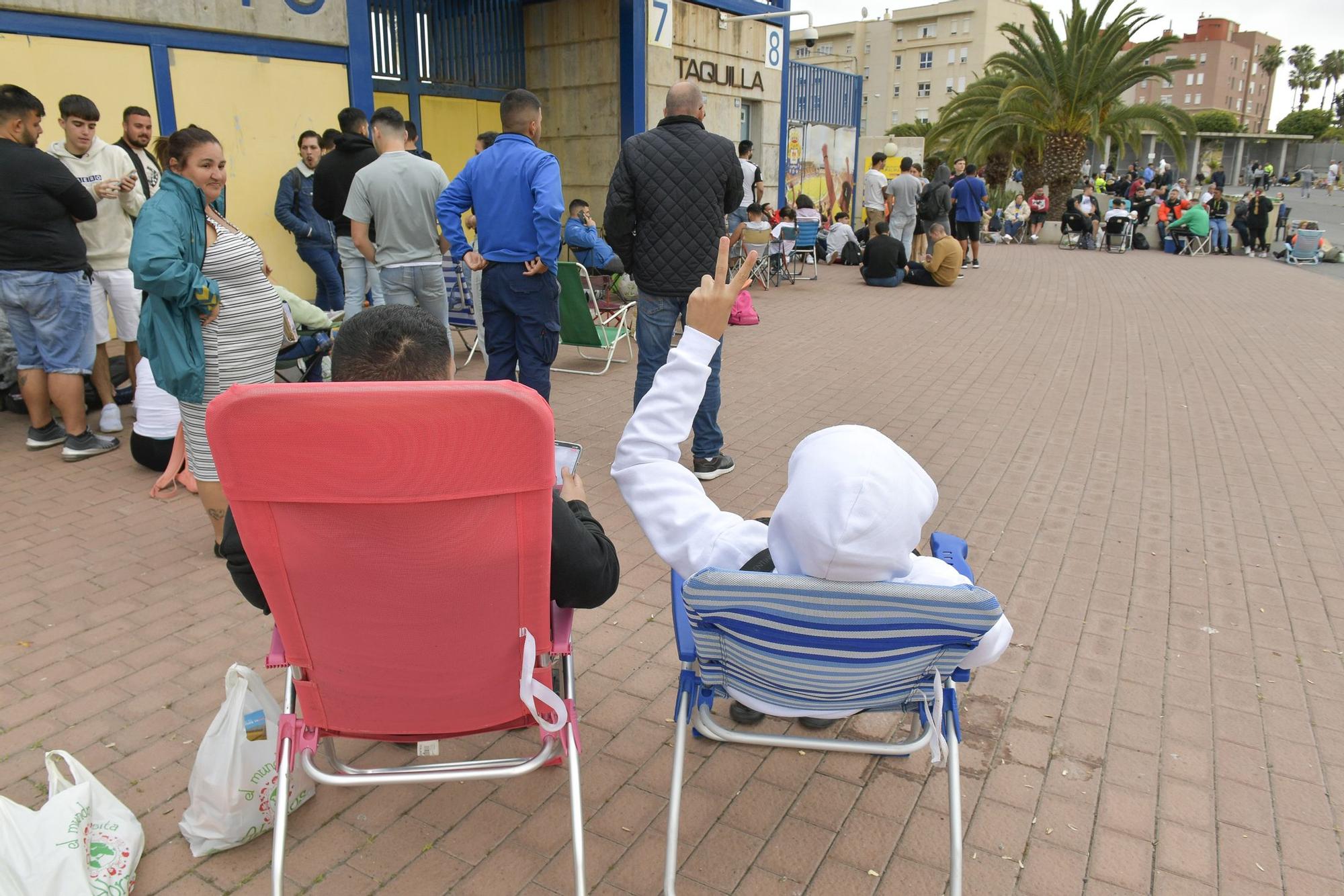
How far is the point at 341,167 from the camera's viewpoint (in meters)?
7.00

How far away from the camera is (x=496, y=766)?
7.16 feet

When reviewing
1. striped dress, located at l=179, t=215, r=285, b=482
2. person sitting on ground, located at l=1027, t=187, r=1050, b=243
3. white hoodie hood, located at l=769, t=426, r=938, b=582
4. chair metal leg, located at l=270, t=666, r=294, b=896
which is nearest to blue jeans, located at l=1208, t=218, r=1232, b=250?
person sitting on ground, located at l=1027, t=187, r=1050, b=243

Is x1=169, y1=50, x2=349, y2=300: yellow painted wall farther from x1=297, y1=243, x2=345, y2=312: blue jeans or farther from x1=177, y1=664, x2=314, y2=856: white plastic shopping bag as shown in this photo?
x1=177, y1=664, x2=314, y2=856: white plastic shopping bag

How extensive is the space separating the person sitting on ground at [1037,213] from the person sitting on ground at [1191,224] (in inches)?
122

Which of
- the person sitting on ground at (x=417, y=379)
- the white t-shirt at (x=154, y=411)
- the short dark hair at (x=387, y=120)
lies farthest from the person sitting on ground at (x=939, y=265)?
the person sitting on ground at (x=417, y=379)

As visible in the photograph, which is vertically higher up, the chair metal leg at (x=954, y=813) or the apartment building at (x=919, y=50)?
the apartment building at (x=919, y=50)

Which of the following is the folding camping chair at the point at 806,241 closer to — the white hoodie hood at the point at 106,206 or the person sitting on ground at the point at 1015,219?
the white hoodie hood at the point at 106,206

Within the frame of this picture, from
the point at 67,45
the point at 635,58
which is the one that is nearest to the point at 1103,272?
the point at 635,58

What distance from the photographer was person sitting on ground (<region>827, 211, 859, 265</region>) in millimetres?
16125

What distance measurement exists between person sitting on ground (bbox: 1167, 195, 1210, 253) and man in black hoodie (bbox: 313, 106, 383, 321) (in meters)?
18.3

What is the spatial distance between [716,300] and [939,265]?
12.2 m

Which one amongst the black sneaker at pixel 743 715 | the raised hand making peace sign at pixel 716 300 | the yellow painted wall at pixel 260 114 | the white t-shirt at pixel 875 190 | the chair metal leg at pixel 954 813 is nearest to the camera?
the chair metal leg at pixel 954 813

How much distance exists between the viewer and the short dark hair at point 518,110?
203 inches

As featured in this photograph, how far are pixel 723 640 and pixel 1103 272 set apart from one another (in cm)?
1644
